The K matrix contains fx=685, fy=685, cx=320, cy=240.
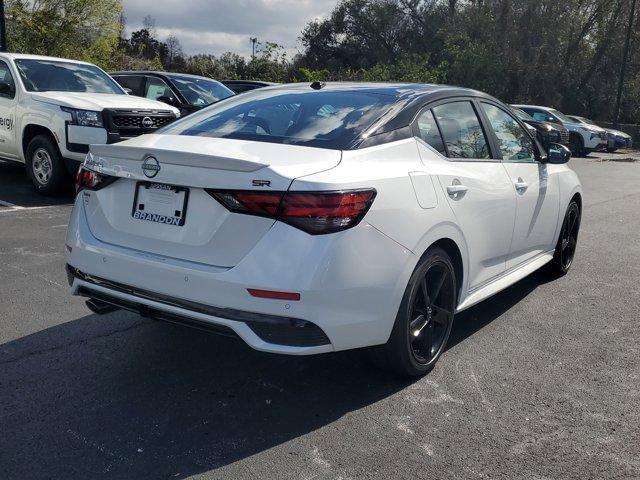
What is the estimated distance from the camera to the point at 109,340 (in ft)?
14.1

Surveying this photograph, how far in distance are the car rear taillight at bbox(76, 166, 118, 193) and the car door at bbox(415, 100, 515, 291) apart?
5.67ft

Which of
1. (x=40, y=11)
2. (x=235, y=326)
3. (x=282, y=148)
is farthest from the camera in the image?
(x=40, y=11)

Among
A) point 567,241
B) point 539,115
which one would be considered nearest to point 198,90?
point 567,241

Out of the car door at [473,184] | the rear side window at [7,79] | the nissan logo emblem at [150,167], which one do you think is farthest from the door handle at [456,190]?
the rear side window at [7,79]

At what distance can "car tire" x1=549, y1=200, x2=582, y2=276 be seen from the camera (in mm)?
6051

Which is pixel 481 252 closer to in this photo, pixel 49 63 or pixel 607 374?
pixel 607 374

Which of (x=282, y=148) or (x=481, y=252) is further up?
(x=282, y=148)

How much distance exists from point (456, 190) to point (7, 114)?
25.2 feet

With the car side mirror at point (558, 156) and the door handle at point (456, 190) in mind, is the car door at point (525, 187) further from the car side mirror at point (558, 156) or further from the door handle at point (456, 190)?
the door handle at point (456, 190)

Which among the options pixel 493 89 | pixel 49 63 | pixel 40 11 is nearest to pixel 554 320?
pixel 49 63

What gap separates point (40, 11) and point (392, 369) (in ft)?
76.9

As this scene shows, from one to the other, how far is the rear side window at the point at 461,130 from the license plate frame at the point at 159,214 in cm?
172

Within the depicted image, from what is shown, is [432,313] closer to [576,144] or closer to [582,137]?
[582,137]

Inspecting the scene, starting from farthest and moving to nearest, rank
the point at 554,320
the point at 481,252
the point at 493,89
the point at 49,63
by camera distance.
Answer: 1. the point at 493,89
2. the point at 49,63
3. the point at 554,320
4. the point at 481,252
